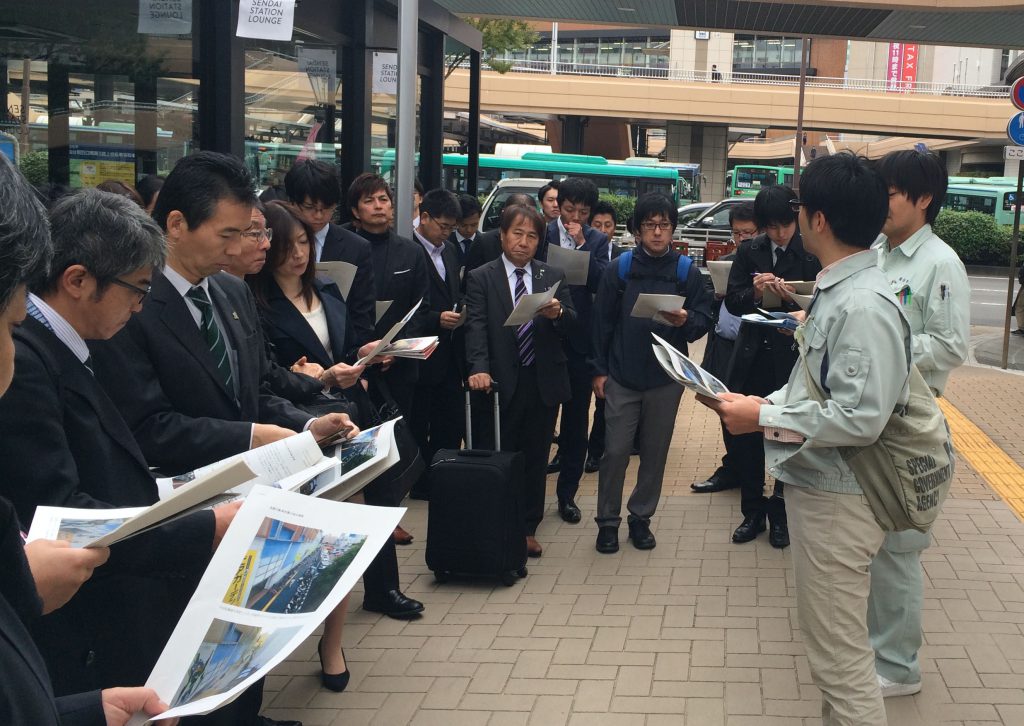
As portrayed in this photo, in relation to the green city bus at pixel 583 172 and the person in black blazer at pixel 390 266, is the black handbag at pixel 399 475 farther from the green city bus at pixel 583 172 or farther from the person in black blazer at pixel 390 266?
the green city bus at pixel 583 172

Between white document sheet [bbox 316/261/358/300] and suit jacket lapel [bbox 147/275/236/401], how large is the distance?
1.85 metres

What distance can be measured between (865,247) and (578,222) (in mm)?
4104

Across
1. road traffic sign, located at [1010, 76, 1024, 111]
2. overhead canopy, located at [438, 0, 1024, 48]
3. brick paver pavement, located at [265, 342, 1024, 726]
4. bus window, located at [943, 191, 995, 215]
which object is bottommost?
brick paver pavement, located at [265, 342, 1024, 726]

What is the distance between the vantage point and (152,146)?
20.2 ft

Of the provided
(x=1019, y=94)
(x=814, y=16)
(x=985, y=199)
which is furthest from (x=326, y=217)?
(x=985, y=199)

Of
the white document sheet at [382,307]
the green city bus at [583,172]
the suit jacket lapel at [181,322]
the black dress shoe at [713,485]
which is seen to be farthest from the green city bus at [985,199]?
the suit jacket lapel at [181,322]

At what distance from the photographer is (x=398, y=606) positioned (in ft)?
16.1

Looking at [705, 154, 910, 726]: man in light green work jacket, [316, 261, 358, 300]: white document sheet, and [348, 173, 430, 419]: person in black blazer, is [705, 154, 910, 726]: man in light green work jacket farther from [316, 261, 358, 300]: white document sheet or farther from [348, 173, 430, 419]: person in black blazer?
[348, 173, 430, 419]: person in black blazer

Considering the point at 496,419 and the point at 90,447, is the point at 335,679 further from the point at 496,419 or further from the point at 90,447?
the point at 90,447

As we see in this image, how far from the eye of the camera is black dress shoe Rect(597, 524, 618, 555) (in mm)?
5895

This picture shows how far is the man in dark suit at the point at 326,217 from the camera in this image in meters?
5.07

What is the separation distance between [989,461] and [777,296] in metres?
3.25

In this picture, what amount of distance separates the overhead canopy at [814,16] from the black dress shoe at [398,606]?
8670 millimetres

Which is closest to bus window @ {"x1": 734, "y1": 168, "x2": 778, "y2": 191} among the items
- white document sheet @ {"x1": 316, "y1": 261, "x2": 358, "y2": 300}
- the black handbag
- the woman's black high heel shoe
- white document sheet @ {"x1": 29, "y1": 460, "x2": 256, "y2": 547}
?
white document sheet @ {"x1": 316, "y1": 261, "x2": 358, "y2": 300}
